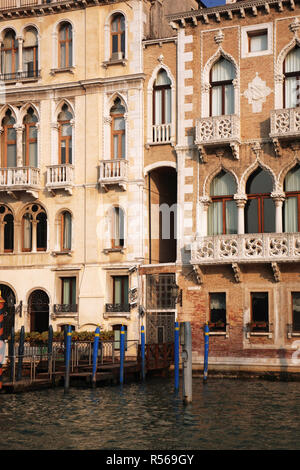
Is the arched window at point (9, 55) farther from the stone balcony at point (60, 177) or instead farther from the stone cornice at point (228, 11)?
the stone cornice at point (228, 11)

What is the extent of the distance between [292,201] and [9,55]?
12553 millimetres

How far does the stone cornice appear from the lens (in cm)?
2869

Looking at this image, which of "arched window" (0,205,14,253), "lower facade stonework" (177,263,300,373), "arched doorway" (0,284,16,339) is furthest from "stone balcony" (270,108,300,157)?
"arched doorway" (0,284,16,339)

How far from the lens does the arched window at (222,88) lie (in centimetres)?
2956

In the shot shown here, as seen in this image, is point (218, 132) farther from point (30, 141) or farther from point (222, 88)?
point (30, 141)

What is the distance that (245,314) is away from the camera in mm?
28500

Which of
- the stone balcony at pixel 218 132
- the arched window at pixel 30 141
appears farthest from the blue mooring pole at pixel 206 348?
the arched window at pixel 30 141

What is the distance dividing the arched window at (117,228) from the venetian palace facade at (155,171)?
0.05 meters

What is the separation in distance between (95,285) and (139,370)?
4.61m

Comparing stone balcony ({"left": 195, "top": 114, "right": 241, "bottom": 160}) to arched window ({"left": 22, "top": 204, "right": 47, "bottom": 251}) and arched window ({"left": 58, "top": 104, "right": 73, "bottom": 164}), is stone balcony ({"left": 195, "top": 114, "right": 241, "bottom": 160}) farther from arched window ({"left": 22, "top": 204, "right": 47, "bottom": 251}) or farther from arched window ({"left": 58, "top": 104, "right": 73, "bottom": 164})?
arched window ({"left": 22, "top": 204, "right": 47, "bottom": 251})

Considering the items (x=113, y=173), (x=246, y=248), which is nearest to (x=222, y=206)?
(x=246, y=248)

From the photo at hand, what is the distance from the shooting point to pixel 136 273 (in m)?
30.5

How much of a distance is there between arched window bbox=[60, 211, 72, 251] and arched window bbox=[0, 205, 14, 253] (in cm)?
202
